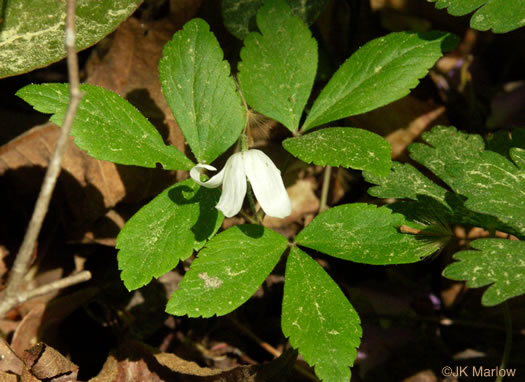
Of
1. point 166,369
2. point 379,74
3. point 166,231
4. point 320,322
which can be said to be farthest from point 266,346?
point 379,74

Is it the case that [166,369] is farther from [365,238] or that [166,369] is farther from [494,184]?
[494,184]

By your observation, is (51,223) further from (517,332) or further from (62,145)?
(517,332)

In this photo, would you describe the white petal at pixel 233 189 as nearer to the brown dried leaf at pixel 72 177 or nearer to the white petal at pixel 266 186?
the white petal at pixel 266 186

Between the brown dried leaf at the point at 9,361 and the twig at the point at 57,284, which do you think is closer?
the twig at the point at 57,284

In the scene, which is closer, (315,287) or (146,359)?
(315,287)

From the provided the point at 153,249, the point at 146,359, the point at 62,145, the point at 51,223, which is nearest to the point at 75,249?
the point at 51,223

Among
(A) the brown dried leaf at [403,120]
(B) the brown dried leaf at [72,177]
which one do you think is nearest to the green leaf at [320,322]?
(B) the brown dried leaf at [72,177]

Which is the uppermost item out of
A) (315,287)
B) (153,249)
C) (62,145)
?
(62,145)
